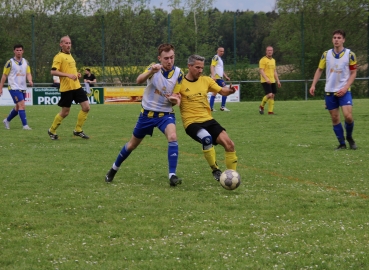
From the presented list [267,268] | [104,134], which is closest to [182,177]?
[267,268]

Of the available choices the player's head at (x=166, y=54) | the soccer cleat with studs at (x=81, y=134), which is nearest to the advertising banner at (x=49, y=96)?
the soccer cleat with studs at (x=81, y=134)

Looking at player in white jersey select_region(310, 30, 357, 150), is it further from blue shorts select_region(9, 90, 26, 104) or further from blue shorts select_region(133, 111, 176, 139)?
blue shorts select_region(9, 90, 26, 104)

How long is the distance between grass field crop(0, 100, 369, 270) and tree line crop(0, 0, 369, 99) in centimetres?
2278

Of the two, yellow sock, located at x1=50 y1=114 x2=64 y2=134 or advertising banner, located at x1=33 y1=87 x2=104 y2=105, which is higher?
yellow sock, located at x1=50 y1=114 x2=64 y2=134

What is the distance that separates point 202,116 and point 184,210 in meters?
2.02

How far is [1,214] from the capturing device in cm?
647

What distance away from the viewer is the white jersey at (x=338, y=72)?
37.1 feet

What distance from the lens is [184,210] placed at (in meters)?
6.58

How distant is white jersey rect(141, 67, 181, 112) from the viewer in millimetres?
8266

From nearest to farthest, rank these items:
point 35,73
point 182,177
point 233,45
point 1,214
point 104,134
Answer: point 1,214
point 182,177
point 104,134
point 35,73
point 233,45

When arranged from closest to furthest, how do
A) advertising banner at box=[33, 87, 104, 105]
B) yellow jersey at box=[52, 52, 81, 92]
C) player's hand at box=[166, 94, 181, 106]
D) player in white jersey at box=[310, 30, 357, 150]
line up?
player's hand at box=[166, 94, 181, 106]
player in white jersey at box=[310, 30, 357, 150]
yellow jersey at box=[52, 52, 81, 92]
advertising banner at box=[33, 87, 104, 105]

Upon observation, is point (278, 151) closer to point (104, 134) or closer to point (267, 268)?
point (104, 134)

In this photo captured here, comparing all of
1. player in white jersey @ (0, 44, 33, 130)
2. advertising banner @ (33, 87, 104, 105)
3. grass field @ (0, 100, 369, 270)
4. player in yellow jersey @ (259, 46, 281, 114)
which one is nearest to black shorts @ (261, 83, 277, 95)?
player in yellow jersey @ (259, 46, 281, 114)

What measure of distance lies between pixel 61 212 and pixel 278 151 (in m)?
→ 5.79
